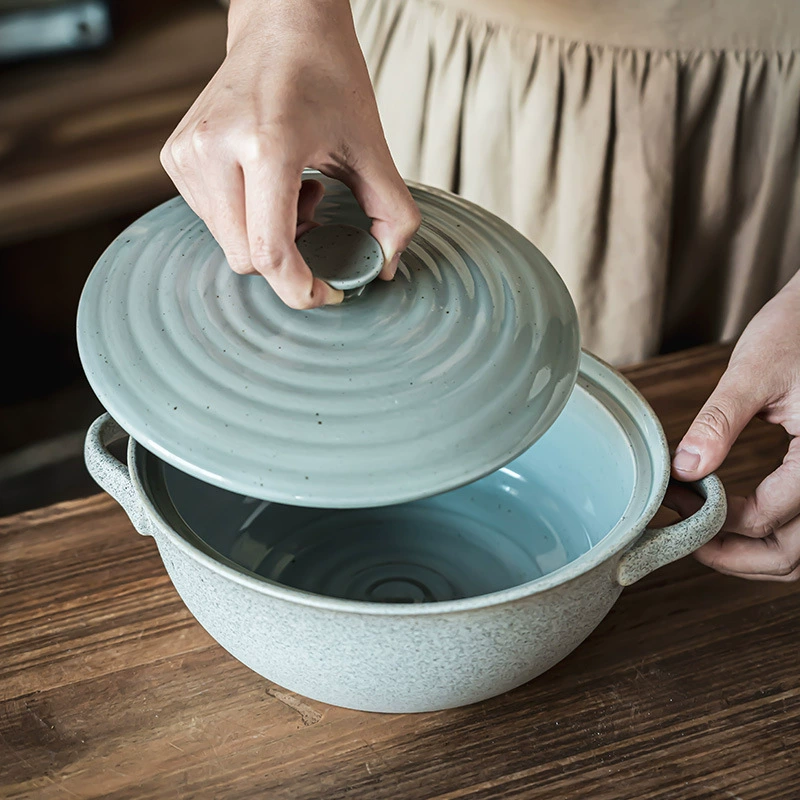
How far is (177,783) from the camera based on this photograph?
1.75 ft

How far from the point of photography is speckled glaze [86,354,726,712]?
0.46 m

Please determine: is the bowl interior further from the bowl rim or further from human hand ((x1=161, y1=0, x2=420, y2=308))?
human hand ((x1=161, y1=0, x2=420, y2=308))

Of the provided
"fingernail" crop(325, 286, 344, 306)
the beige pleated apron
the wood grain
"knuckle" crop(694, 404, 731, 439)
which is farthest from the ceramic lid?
the wood grain

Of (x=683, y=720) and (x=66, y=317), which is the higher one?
(x=683, y=720)

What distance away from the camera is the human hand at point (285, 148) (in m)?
0.48

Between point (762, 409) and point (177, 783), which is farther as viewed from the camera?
point (762, 409)

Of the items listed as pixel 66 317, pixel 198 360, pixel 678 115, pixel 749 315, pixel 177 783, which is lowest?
pixel 66 317

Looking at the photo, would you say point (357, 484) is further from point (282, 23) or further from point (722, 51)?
point (722, 51)

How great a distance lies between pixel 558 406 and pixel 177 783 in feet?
0.97

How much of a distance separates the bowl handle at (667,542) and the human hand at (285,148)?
0.65 ft

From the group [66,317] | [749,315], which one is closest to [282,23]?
[749,315]

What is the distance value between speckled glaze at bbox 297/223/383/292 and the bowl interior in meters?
0.17

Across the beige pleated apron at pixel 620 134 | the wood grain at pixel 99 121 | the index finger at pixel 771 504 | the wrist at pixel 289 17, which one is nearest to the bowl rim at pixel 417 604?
the index finger at pixel 771 504

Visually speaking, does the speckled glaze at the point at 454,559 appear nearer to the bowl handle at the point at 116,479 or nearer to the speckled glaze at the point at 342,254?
the bowl handle at the point at 116,479
